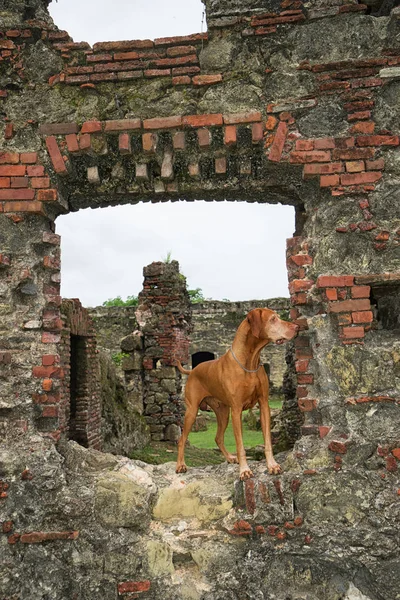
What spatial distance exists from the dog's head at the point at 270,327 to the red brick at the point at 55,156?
1.86m

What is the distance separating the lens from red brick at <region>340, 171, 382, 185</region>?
356 cm

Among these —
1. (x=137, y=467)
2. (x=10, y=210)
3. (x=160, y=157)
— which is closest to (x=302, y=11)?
(x=160, y=157)

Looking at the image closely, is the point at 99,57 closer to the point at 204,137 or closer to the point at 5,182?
the point at 204,137

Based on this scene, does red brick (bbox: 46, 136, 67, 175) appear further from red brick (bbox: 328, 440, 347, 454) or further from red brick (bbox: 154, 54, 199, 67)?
red brick (bbox: 328, 440, 347, 454)

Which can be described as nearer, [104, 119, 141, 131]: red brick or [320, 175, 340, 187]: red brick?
[320, 175, 340, 187]: red brick

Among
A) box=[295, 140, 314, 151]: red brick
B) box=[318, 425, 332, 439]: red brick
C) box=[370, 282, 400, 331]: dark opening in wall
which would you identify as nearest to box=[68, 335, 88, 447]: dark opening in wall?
box=[318, 425, 332, 439]: red brick

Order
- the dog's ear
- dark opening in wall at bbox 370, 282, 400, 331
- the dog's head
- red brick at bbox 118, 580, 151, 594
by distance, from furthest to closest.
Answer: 1. dark opening in wall at bbox 370, 282, 400, 331
2. the dog's ear
3. the dog's head
4. red brick at bbox 118, 580, 151, 594

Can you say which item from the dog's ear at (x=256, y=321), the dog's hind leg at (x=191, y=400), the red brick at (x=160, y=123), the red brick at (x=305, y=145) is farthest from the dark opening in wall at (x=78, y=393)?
the red brick at (x=305, y=145)

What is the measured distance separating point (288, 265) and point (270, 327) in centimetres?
62

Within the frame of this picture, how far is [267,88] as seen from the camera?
12.2 feet

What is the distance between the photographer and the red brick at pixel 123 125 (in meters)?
3.70

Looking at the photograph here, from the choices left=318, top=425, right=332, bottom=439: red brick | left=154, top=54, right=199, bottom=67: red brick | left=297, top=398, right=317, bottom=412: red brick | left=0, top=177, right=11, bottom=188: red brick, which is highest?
left=154, top=54, right=199, bottom=67: red brick

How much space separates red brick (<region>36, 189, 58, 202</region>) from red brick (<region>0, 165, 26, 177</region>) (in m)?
0.22

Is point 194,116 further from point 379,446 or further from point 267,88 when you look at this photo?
point 379,446
